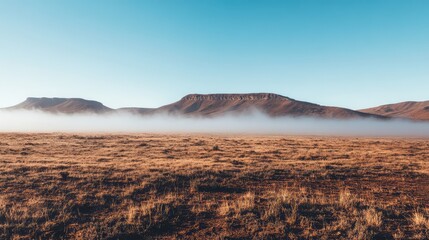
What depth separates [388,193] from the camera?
457 inches

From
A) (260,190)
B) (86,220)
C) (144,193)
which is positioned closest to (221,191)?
(260,190)

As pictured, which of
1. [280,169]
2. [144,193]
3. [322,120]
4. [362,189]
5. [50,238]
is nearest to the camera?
[50,238]

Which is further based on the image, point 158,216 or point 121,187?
point 121,187

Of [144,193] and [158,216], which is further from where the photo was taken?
[144,193]

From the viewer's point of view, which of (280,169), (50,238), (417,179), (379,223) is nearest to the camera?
(50,238)

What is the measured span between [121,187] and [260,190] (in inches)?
238

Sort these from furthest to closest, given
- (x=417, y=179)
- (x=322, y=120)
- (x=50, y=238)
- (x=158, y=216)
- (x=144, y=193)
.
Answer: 1. (x=322, y=120)
2. (x=417, y=179)
3. (x=144, y=193)
4. (x=158, y=216)
5. (x=50, y=238)

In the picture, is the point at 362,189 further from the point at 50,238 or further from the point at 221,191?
the point at 50,238

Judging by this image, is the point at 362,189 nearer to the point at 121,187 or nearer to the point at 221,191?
the point at 221,191

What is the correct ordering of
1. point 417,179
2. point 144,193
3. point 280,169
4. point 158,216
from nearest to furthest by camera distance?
point 158,216
point 144,193
point 417,179
point 280,169

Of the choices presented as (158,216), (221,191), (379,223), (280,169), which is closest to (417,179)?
(280,169)

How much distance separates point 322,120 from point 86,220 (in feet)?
663

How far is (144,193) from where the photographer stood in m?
11.3

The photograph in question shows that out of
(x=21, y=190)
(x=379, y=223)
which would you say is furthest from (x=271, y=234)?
(x=21, y=190)
